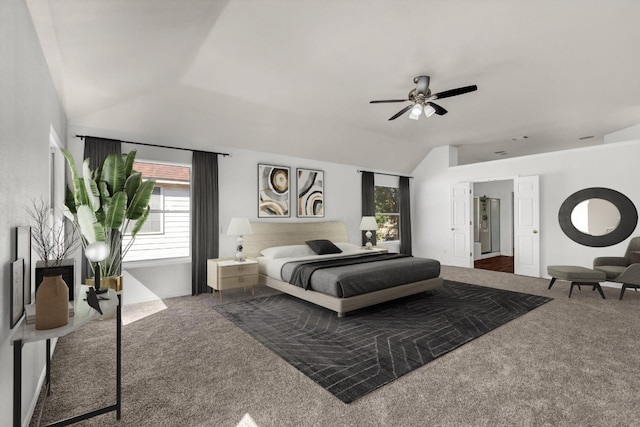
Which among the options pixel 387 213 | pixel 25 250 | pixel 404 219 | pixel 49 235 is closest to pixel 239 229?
pixel 49 235

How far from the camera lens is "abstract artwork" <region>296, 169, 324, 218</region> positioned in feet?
21.1

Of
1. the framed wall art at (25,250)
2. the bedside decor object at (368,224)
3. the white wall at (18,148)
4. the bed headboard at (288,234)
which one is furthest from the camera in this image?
the bedside decor object at (368,224)

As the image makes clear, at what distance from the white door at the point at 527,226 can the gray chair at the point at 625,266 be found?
111cm

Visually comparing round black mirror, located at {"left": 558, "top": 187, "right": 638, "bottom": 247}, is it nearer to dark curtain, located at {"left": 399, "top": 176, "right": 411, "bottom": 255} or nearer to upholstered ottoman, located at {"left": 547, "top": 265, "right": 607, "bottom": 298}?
upholstered ottoman, located at {"left": 547, "top": 265, "right": 607, "bottom": 298}

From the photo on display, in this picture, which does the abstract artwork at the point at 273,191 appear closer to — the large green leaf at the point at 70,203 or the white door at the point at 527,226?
the large green leaf at the point at 70,203

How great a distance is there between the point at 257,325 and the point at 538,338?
2996 millimetres

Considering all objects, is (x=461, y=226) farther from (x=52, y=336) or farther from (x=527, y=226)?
(x=52, y=336)

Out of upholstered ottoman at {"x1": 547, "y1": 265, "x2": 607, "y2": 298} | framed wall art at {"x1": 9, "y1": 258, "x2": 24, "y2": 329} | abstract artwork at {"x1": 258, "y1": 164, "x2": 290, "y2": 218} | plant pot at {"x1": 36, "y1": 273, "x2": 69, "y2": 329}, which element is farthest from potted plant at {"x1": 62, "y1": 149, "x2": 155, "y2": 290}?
upholstered ottoman at {"x1": 547, "y1": 265, "x2": 607, "y2": 298}

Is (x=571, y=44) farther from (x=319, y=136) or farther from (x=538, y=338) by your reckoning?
(x=319, y=136)

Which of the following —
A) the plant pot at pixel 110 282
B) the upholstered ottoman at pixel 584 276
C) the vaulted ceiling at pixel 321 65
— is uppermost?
the vaulted ceiling at pixel 321 65

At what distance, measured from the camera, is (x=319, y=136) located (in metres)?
6.04

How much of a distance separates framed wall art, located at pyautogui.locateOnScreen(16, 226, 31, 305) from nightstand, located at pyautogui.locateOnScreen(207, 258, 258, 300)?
8.73 ft

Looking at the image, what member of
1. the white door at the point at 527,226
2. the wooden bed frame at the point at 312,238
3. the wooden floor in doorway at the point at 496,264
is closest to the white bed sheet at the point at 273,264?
the wooden bed frame at the point at 312,238

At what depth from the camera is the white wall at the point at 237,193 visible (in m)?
4.70
